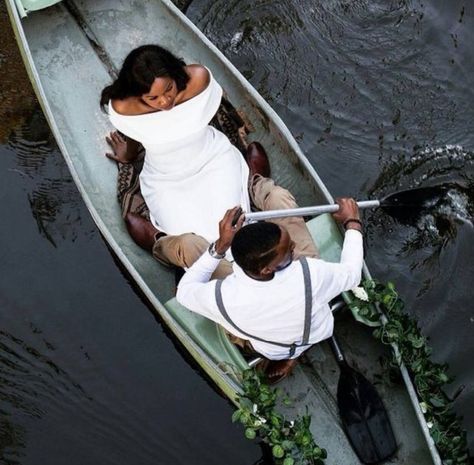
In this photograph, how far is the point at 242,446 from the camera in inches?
201

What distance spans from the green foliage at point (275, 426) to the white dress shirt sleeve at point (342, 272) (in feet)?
2.02

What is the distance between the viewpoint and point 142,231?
15.7ft

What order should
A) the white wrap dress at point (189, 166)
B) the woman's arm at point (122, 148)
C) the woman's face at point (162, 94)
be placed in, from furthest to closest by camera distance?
the woman's arm at point (122, 148) → the white wrap dress at point (189, 166) → the woman's face at point (162, 94)

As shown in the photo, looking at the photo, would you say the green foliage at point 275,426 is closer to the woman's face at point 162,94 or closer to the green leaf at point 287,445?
the green leaf at point 287,445

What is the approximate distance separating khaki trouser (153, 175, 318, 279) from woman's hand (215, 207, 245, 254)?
351 mm

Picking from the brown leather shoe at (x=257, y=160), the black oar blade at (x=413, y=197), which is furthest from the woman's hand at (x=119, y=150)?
the black oar blade at (x=413, y=197)

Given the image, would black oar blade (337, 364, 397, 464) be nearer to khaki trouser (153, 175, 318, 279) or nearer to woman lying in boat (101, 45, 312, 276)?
khaki trouser (153, 175, 318, 279)

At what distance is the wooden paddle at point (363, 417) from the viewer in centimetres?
407

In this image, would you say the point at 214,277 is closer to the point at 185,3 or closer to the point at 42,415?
the point at 42,415

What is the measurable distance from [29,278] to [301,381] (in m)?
Answer: 2.31

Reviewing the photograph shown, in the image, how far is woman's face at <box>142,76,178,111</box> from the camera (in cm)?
413

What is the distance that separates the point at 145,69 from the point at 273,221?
1117mm

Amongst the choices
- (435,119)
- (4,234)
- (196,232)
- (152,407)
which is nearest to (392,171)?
(435,119)

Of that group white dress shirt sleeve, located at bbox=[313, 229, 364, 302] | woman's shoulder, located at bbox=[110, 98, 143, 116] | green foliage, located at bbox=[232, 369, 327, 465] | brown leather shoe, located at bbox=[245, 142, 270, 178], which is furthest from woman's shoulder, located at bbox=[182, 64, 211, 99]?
green foliage, located at bbox=[232, 369, 327, 465]
